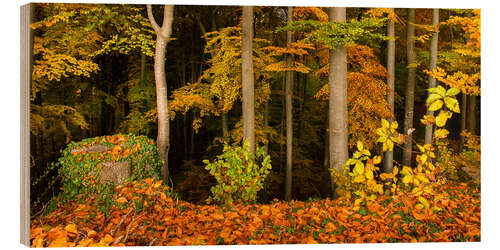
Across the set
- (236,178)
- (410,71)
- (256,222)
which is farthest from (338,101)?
(410,71)

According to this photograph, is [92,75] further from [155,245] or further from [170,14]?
[155,245]

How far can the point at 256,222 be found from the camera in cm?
321

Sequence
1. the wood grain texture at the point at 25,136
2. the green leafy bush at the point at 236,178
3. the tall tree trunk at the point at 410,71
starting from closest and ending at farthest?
1. the wood grain texture at the point at 25,136
2. the green leafy bush at the point at 236,178
3. the tall tree trunk at the point at 410,71

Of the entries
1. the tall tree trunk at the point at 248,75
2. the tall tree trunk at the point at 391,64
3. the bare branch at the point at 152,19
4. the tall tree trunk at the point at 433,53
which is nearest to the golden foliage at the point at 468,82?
the tall tree trunk at the point at 433,53

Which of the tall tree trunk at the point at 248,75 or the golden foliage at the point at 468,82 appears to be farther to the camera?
the tall tree trunk at the point at 248,75

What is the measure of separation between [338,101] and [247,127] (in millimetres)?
1473

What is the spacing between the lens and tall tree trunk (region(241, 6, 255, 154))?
450 centimetres

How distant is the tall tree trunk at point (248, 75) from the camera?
14.8 ft

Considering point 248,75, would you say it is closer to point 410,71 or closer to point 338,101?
point 338,101

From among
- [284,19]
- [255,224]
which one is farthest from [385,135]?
[284,19]

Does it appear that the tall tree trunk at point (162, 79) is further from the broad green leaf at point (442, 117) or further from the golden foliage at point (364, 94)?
the broad green leaf at point (442, 117)

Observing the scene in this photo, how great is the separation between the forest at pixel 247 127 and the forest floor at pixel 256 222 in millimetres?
16

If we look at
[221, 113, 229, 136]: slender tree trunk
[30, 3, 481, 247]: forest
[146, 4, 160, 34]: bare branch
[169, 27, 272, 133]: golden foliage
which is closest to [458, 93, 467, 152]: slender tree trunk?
[30, 3, 481, 247]: forest

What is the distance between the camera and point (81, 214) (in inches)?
126
